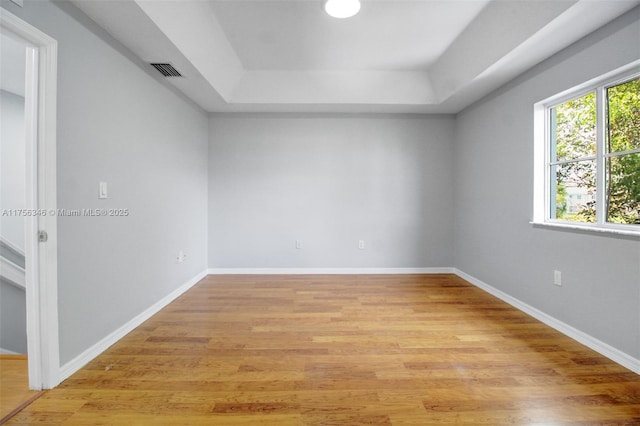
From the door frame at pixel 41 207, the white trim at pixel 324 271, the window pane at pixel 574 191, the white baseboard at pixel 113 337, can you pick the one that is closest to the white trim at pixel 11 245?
the white baseboard at pixel 113 337

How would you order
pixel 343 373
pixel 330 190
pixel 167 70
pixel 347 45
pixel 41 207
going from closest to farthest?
pixel 41 207
pixel 343 373
pixel 167 70
pixel 347 45
pixel 330 190

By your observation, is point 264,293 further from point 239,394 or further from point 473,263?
point 473,263

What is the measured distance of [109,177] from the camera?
2.07 metres

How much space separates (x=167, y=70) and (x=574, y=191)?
3.87 meters

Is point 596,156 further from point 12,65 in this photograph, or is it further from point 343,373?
point 12,65

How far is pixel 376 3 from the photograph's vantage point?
90.0 inches

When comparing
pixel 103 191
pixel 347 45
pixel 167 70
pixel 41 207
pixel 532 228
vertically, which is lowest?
pixel 532 228

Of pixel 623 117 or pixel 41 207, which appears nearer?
pixel 41 207

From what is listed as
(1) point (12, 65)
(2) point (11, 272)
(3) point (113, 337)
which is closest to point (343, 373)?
(3) point (113, 337)

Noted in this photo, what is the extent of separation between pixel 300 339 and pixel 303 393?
61cm

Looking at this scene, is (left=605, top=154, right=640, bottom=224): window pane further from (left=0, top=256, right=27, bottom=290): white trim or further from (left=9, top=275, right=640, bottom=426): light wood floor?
(left=0, top=256, right=27, bottom=290): white trim

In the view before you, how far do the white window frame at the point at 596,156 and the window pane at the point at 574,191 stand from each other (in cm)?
5

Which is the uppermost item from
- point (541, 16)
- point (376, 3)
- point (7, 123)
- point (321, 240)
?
point (376, 3)

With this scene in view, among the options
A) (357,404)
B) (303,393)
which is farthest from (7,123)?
(357,404)
